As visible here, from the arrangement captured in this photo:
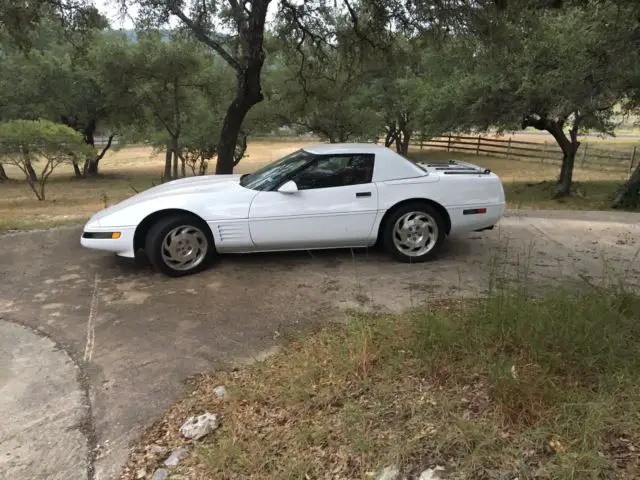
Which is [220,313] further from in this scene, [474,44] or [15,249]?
[474,44]

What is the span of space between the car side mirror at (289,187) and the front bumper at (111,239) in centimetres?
154

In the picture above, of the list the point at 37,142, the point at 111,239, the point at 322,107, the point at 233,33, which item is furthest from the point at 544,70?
the point at 37,142

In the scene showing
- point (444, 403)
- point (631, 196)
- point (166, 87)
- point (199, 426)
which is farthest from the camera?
point (166, 87)

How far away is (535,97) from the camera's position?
1434 centimetres

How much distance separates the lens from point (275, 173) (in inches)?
224

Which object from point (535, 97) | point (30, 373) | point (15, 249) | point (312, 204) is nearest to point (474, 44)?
point (535, 97)

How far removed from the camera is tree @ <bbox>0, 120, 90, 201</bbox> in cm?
1906

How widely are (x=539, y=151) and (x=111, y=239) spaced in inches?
1208

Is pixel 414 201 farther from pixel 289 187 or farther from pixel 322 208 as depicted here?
pixel 289 187

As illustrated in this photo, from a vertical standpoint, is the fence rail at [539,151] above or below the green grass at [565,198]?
above

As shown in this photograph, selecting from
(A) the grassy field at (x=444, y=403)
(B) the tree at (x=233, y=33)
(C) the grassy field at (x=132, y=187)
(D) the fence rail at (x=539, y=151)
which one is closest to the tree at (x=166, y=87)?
(C) the grassy field at (x=132, y=187)

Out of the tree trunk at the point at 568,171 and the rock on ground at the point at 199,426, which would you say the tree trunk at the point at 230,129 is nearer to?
the rock on ground at the point at 199,426

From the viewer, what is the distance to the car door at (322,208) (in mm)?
5406

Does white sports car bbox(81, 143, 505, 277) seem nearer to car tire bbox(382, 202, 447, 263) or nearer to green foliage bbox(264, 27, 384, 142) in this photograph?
car tire bbox(382, 202, 447, 263)
